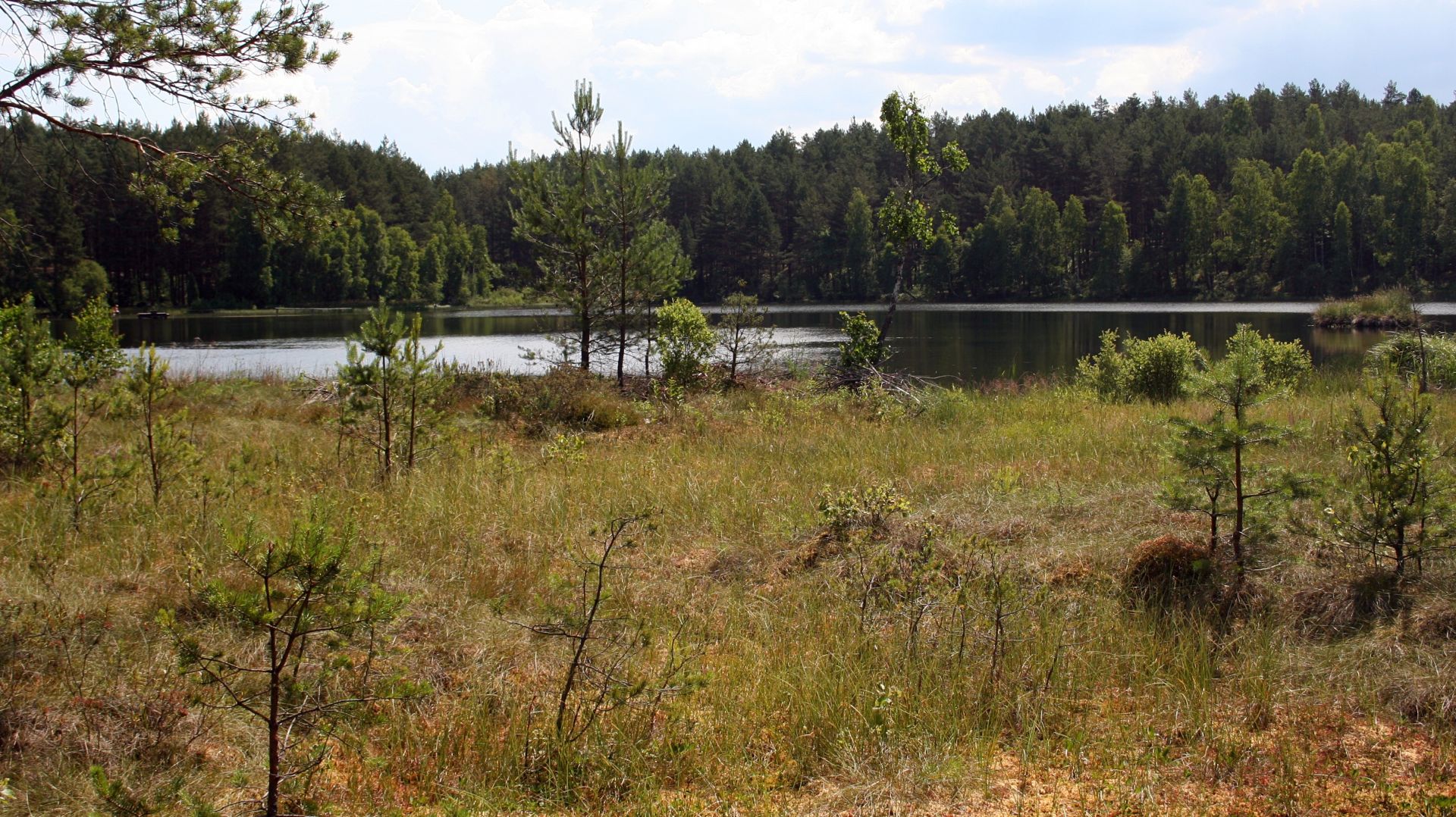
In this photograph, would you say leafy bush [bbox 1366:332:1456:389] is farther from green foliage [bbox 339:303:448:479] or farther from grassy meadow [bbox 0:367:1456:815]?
green foliage [bbox 339:303:448:479]

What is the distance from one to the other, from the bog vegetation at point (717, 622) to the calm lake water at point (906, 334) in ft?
27.0

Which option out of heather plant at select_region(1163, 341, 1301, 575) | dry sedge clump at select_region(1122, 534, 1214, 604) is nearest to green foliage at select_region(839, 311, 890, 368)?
dry sedge clump at select_region(1122, 534, 1214, 604)

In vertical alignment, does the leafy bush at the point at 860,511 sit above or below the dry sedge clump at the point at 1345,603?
above

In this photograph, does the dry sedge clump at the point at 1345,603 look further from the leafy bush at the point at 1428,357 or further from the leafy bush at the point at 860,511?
the leafy bush at the point at 1428,357

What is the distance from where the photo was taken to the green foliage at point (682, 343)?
51.4 feet

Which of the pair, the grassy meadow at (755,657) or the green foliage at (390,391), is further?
the green foliage at (390,391)

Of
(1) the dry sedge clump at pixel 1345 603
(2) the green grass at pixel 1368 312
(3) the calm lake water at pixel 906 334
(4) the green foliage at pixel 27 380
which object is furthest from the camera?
(2) the green grass at pixel 1368 312

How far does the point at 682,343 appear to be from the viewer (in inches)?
619

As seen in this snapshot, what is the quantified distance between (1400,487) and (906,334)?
36730 millimetres

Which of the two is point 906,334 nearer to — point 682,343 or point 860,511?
point 682,343

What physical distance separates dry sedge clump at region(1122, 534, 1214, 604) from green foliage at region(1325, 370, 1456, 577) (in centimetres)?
76

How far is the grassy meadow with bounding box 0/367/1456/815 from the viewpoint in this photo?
3518 millimetres

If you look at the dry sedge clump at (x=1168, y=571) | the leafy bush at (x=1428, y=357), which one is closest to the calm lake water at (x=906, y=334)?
the leafy bush at (x=1428, y=357)

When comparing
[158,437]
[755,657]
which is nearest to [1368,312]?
[755,657]
